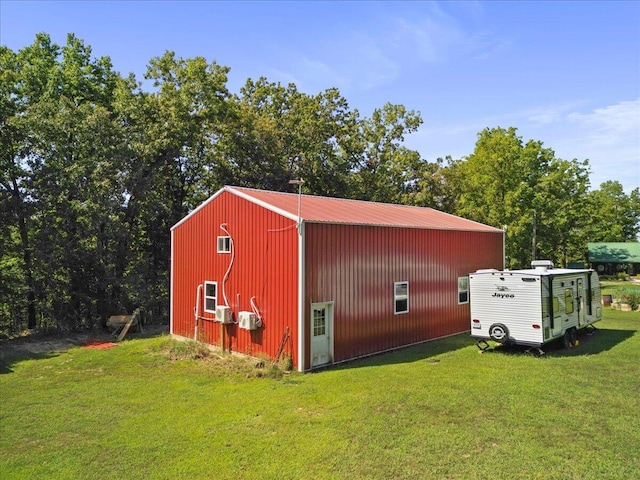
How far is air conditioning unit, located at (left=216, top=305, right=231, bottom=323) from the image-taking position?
13.3 meters

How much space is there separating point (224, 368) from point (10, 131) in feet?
49.4

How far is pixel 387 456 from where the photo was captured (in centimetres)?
657

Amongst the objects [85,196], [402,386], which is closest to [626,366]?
[402,386]

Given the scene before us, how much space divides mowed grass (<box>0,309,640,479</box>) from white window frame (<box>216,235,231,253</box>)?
139 inches

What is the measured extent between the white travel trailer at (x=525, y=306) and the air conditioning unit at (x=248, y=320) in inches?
265

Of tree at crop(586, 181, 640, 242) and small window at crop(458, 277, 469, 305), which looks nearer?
small window at crop(458, 277, 469, 305)

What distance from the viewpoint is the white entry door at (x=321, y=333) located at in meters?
11.9

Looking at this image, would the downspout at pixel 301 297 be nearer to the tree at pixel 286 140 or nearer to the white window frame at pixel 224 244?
the white window frame at pixel 224 244

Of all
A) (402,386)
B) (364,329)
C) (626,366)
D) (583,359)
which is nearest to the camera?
(402,386)

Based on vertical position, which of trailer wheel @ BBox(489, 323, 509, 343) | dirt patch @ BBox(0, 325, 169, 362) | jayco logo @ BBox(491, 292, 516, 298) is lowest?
dirt patch @ BBox(0, 325, 169, 362)

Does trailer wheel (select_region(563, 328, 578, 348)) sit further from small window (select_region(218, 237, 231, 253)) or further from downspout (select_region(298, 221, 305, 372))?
small window (select_region(218, 237, 231, 253))

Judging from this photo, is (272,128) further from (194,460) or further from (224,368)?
(194,460)

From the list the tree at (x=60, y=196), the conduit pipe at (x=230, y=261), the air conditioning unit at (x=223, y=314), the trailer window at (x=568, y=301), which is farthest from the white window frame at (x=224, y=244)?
the trailer window at (x=568, y=301)

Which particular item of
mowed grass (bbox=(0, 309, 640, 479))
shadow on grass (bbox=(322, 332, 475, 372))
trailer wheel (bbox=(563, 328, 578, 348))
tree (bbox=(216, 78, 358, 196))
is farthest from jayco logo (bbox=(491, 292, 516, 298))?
tree (bbox=(216, 78, 358, 196))
